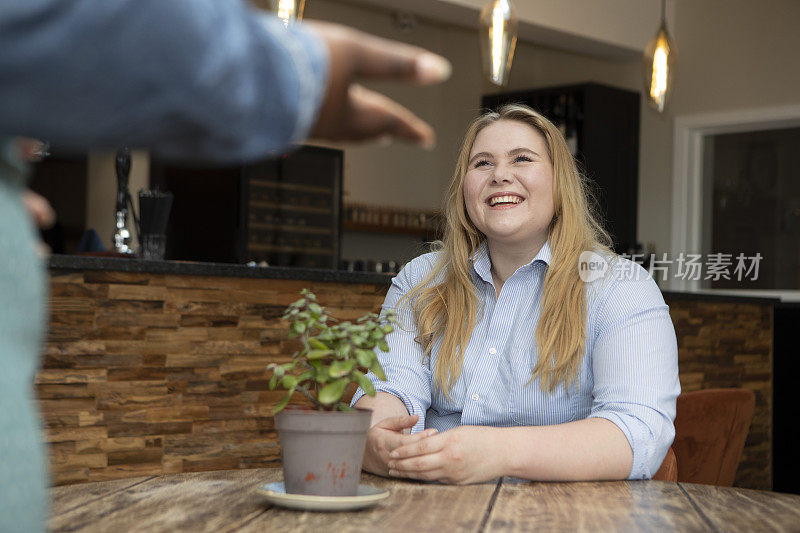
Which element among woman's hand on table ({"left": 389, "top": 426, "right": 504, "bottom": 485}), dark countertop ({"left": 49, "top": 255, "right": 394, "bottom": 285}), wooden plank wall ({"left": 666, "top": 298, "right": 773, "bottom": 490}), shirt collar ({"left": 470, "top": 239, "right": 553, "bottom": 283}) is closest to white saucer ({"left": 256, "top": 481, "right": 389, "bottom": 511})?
woman's hand on table ({"left": 389, "top": 426, "right": 504, "bottom": 485})

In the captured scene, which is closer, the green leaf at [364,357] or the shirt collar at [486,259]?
the green leaf at [364,357]

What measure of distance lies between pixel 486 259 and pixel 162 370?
119cm

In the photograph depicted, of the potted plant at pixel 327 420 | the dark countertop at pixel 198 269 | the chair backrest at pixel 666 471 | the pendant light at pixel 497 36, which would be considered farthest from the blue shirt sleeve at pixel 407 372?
the pendant light at pixel 497 36

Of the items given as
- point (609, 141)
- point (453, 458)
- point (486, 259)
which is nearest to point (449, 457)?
point (453, 458)

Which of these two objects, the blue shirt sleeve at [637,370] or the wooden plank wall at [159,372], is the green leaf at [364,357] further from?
the wooden plank wall at [159,372]

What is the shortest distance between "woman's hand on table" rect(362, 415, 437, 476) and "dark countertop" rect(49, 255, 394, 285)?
1344 mm

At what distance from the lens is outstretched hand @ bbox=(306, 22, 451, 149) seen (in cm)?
58

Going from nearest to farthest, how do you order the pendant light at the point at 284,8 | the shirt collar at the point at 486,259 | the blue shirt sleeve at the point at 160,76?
the blue shirt sleeve at the point at 160,76 → the shirt collar at the point at 486,259 → the pendant light at the point at 284,8

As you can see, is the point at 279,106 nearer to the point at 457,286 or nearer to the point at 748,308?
the point at 457,286

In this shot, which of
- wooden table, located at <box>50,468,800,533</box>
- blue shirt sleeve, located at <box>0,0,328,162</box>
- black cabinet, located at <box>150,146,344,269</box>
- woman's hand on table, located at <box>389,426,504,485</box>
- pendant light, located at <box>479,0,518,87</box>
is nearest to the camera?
blue shirt sleeve, located at <box>0,0,328,162</box>

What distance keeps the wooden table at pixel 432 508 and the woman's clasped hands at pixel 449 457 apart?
0.02 metres

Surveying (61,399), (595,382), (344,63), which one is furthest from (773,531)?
(61,399)

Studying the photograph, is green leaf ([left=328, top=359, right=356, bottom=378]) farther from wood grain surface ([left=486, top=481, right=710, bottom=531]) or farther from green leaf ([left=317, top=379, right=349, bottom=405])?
wood grain surface ([left=486, top=481, right=710, bottom=531])

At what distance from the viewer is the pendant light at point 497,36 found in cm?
359
